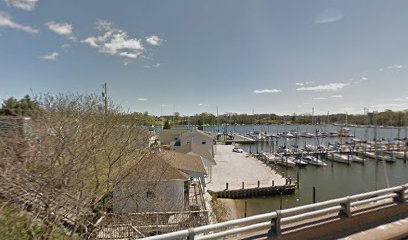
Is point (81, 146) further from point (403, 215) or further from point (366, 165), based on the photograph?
point (366, 165)

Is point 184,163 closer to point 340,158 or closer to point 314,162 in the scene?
point 314,162

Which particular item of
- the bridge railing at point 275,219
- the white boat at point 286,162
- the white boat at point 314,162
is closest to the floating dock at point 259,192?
the white boat at point 286,162

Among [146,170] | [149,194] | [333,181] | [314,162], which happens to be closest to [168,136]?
[314,162]

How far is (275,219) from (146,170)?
1116cm

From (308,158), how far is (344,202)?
4749cm

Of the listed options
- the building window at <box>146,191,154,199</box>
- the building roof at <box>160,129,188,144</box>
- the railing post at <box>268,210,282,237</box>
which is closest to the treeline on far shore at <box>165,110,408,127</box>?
the building roof at <box>160,129,188,144</box>

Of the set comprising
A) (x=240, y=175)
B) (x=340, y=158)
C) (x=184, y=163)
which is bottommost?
(x=240, y=175)

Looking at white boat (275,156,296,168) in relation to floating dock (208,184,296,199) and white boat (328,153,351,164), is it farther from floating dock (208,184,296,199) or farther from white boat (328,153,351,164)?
floating dock (208,184,296,199)

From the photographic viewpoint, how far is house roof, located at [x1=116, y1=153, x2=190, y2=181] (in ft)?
41.6

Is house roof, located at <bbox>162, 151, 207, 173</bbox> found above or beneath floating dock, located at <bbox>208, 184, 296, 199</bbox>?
above

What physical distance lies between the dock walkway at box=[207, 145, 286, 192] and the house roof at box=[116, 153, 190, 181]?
41.1 ft

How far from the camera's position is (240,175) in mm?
36812

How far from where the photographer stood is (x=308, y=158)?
4884 cm

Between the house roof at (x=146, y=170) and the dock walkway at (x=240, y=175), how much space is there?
1251 cm
